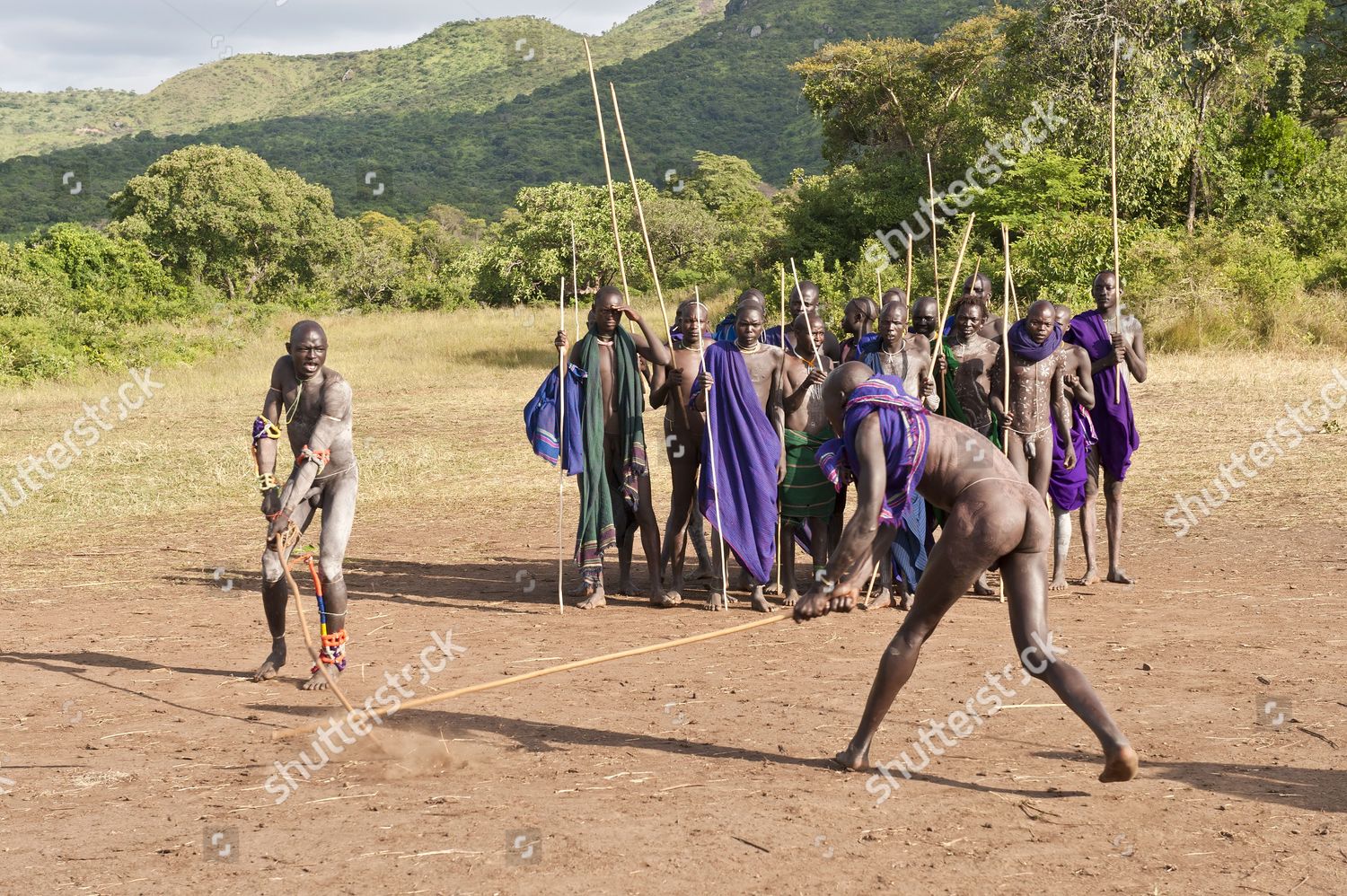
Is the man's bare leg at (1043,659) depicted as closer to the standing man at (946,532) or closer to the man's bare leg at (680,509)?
the standing man at (946,532)

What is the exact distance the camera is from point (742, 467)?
8234 millimetres

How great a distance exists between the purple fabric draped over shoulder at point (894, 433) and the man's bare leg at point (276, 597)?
2999 mm

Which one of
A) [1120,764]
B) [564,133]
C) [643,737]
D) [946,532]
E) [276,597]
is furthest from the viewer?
[564,133]

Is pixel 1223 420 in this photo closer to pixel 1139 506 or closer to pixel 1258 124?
pixel 1139 506

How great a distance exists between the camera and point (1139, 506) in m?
11.3

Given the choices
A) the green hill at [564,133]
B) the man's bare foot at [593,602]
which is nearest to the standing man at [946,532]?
the man's bare foot at [593,602]

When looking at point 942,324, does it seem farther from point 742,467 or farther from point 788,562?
point 788,562

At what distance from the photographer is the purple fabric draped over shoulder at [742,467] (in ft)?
26.9

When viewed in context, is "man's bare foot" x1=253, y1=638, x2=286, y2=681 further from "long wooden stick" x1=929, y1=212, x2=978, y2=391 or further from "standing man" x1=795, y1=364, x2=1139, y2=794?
"long wooden stick" x1=929, y1=212, x2=978, y2=391

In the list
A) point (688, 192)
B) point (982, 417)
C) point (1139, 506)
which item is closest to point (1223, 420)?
point (1139, 506)
